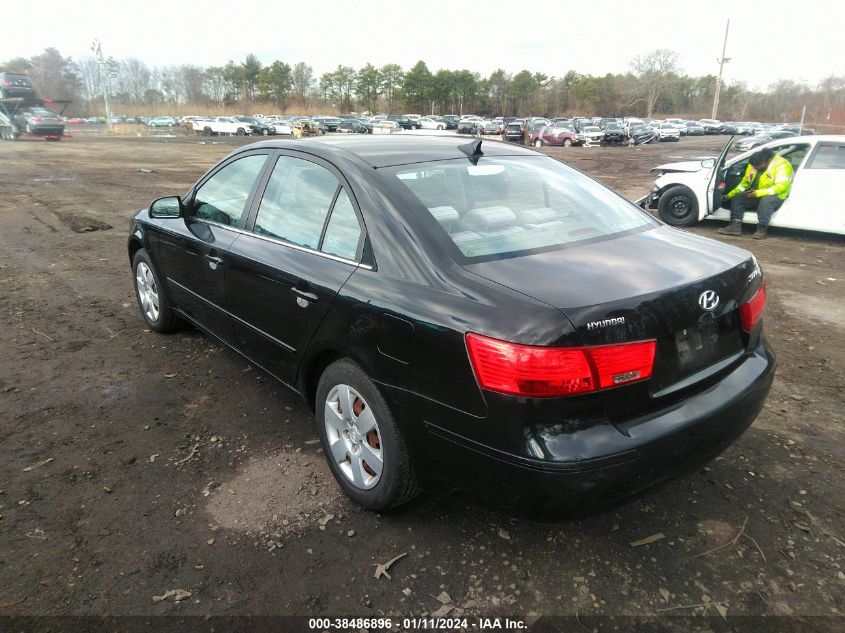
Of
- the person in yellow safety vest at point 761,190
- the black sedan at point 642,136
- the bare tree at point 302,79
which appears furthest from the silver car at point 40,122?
the bare tree at point 302,79

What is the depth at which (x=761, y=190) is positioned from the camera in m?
9.06

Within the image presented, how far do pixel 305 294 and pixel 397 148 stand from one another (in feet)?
3.18

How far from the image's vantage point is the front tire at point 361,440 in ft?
7.94

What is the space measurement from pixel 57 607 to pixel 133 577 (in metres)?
0.27

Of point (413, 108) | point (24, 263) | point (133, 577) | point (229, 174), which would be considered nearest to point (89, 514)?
point (133, 577)

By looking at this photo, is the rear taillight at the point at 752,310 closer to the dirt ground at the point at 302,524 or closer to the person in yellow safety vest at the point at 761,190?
the dirt ground at the point at 302,524

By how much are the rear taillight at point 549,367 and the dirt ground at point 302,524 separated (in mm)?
556

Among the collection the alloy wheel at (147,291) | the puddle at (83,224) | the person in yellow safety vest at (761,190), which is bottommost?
the puddle at (83,224)

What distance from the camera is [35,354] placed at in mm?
4500

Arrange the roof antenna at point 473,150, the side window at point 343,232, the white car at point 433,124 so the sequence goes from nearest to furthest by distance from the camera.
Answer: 1. the side window at point 343,232
2. the roof antenna at point 473,150
3. the white car at point 433,124

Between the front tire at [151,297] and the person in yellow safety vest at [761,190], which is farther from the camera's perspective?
the person in yellow safety vest at [761,190]

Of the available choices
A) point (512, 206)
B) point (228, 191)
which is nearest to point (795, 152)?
point (512, 206)

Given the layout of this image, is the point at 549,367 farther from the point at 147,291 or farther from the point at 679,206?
the point at 679,206

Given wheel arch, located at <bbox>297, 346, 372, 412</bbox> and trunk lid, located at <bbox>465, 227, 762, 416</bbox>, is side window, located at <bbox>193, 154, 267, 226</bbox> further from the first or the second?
trunk lid, located at <bbox>465, 227, 762, 416</bbox>
